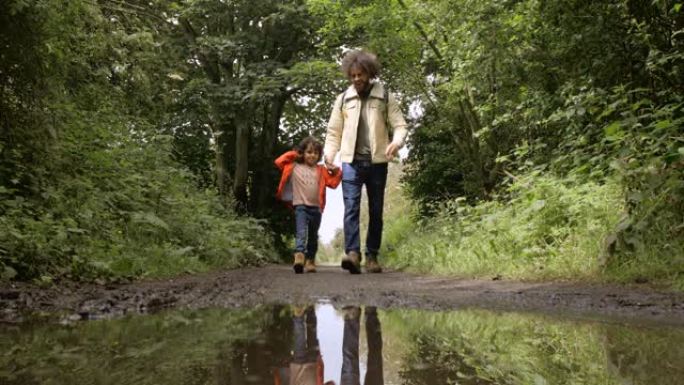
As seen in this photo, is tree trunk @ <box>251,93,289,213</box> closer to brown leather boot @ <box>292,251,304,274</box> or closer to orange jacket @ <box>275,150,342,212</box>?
orange jacket @ <box>275,150,342,212</box>

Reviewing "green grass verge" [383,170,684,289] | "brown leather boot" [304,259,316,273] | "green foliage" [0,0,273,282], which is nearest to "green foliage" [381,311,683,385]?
"green grass verge" [383,170,684,289]

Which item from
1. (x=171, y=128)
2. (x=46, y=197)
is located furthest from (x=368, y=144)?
(x=171, y=128)

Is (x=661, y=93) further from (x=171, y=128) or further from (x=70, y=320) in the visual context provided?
(x=171, y=128)

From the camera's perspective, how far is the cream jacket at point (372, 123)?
Result: 5953mm

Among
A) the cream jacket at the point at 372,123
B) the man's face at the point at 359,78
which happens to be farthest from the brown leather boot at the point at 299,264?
the man's face at the point at 359,78

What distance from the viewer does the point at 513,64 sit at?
7.55 meters

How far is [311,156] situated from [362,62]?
2.07 meters

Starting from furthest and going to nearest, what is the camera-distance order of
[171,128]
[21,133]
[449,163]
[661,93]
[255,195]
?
[255,195] < [171,128] < [449,163] < [661,93] < [21,133]

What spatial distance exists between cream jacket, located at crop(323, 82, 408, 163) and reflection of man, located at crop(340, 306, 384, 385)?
3571 mm

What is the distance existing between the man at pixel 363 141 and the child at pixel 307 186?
1306 millimetres

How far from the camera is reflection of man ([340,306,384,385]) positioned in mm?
1266

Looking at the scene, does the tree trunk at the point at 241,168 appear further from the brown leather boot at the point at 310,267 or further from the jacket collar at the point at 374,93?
the jacket collar at the point at 374,93

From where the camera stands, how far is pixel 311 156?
761cm

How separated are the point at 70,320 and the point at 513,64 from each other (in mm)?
6734
